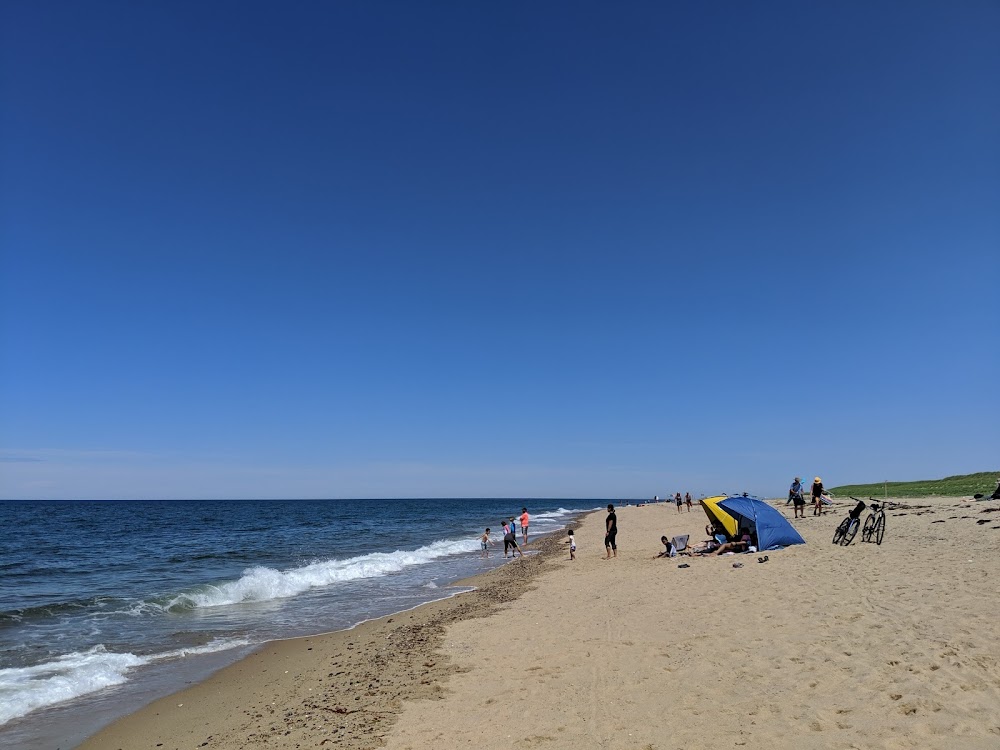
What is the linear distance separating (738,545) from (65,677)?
16208 mm

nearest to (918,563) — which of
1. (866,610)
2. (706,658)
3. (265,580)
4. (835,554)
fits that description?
(835,554)

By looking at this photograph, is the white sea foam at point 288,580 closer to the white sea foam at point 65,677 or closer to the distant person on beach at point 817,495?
the white sea foam at point 65,677

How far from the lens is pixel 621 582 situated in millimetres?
14711

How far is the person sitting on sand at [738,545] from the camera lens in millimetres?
16766

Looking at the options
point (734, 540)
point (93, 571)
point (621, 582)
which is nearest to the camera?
point (621, 582)

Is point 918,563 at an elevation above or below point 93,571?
above

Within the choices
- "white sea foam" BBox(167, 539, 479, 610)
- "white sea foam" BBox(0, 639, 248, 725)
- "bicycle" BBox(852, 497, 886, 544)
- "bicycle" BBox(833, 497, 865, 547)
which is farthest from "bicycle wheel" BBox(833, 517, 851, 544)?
"white sea foam" BBox(0, 639, 248, 725)

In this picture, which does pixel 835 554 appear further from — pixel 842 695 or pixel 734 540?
pixel 842 695

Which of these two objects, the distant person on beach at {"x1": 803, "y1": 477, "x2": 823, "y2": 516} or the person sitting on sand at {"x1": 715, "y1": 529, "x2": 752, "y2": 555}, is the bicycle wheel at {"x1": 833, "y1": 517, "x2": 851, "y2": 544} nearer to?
the person sitting on sand at {"x1": 715, "y1": 529, "x2": 752, "y2": 555}

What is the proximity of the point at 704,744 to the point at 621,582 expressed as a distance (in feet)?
31.2

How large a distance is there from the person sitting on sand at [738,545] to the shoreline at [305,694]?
26.8 feet

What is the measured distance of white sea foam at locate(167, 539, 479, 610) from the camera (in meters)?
17.5

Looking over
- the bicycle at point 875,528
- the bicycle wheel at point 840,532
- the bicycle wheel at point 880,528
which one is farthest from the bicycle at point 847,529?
the bicycle wheel at point 880,528

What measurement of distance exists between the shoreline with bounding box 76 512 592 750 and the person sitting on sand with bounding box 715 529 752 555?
8169 millimetres
